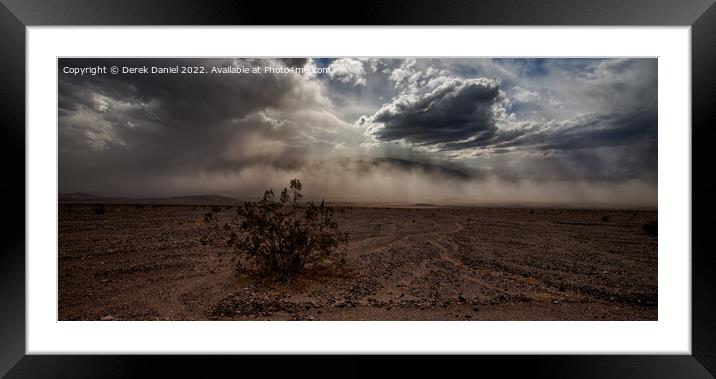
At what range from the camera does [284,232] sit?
9.94ft

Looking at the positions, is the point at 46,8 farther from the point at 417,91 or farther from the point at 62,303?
the point at 417,91

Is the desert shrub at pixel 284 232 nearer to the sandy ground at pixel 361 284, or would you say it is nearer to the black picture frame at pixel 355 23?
the sandy ground at pixel 361 284

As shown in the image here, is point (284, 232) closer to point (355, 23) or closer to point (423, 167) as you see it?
point (423, 167)

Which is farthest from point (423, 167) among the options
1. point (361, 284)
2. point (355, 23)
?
point (355, 23)

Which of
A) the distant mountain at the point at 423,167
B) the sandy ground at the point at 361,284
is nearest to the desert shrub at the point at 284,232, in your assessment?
the sandy ground at the point at 361,284

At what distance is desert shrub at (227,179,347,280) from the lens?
114 inches

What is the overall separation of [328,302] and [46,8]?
3.50 m

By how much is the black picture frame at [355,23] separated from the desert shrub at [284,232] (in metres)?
0.94

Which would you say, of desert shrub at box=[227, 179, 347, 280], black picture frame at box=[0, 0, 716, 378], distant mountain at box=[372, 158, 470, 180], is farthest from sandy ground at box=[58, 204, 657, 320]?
distant mountain at box=[372, 158, 470, 180]

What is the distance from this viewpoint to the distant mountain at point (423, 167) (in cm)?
327

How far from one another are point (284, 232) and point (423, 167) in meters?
1.87

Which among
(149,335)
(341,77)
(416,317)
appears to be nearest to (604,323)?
(416,317)

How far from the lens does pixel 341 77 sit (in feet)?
9.52

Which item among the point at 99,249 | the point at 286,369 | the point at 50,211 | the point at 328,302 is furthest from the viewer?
the point at 99,249
